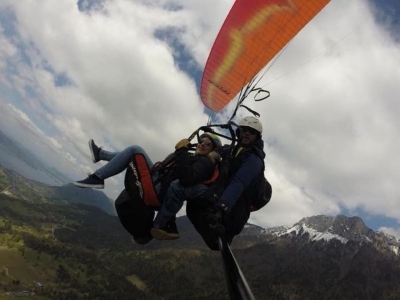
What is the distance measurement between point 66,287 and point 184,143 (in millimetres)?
185309

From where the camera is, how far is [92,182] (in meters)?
8.43

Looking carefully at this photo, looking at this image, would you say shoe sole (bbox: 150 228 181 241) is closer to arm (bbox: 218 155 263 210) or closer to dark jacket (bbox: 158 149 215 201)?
dark jacket (bbox: 158 149 215 201)

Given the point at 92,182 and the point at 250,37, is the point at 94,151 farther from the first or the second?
the point at 250,37

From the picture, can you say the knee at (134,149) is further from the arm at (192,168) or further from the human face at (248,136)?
the human face at (248,136)

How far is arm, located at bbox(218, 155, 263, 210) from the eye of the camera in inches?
267

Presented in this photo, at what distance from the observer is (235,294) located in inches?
104

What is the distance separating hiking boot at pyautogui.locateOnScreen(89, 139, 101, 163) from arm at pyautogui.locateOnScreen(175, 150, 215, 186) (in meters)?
2.70

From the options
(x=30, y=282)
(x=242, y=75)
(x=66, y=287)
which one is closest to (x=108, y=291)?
(x=66, y=287)

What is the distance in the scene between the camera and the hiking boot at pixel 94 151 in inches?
360

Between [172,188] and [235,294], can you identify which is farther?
[172,188]

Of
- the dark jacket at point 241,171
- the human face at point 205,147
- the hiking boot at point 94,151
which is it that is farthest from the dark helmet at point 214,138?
the hiking boot at point 94,151

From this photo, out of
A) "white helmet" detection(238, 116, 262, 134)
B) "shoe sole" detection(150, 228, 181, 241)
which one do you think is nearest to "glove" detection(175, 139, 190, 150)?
"white helmet" detection(238, 116, 262, 134)

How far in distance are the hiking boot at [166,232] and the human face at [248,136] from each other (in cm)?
260

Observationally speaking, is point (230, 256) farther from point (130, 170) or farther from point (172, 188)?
point (130, 170)
